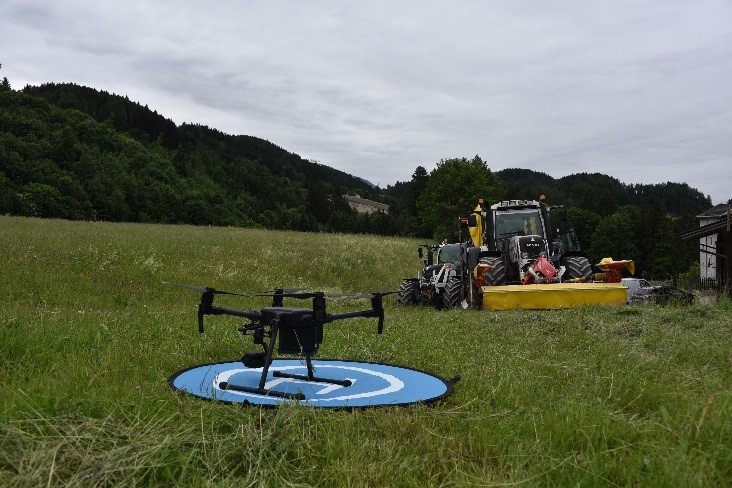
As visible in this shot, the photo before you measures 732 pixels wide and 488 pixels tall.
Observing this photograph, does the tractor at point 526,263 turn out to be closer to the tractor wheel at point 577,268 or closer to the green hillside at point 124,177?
the tractor wheel at point 577,268

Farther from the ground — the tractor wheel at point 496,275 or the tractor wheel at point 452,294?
the tractor wheel at point 496,275

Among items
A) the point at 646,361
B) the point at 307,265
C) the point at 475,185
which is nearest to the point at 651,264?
the point at 475,185

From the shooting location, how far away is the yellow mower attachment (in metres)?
12.1

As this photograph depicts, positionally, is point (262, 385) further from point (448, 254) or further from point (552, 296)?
point (448, 254)

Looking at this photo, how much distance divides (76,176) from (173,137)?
6039 cm

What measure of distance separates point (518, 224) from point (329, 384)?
35.4ft

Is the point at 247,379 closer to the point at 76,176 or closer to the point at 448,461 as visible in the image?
the point at 448,461

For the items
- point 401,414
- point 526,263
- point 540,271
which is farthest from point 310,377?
point 526,263

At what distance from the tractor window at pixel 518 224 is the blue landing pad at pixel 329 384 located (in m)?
9.69

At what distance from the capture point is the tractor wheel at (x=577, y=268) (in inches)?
538

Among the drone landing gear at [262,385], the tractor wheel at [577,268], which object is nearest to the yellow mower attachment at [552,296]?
the tractor wheel at [577,268]

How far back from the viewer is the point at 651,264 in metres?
73.9

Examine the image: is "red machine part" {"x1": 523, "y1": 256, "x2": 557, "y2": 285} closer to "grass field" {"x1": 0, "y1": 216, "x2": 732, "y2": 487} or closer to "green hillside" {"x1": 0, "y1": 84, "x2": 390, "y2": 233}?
"grass field" {"x1": 0, "y1": 216, "x2": 732, "y2": 487}

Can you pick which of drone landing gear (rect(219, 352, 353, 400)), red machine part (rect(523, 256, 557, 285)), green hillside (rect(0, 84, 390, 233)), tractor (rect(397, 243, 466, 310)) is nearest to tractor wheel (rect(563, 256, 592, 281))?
red machine part (rect(523, 256, 557, 285))
